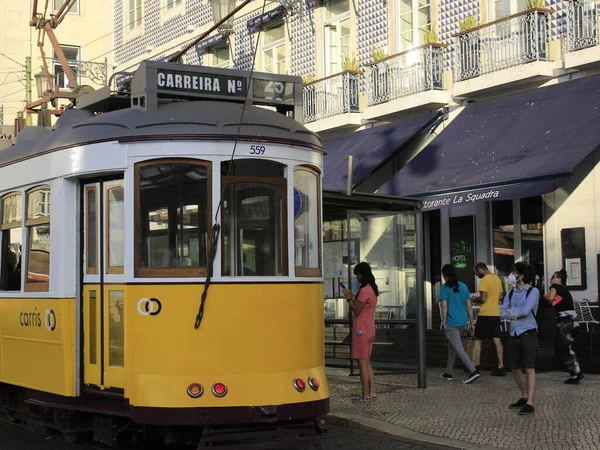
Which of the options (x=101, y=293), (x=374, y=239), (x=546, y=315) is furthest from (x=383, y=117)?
(x=101, y=293)

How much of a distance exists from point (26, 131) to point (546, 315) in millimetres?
6120

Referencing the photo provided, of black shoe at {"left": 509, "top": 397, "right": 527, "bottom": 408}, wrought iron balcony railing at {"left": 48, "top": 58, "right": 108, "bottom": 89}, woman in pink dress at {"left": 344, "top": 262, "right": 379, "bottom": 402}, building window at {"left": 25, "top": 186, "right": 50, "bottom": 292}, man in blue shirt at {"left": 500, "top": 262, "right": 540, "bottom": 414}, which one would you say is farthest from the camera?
wrought iron balcony railing at {"left": 48, "top": 58, "right": 108, "bottom": 89}

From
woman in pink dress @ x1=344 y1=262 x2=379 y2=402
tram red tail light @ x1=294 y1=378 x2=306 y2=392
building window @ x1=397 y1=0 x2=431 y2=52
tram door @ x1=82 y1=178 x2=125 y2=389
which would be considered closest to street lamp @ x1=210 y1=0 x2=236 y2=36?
building window @ x1=397 y1=0 x2=431 y2=52

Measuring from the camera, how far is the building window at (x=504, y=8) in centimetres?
1725

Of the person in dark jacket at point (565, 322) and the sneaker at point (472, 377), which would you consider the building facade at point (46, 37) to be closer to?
the sneaker at point (472, 377)

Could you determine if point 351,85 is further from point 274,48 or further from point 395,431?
point 395,431

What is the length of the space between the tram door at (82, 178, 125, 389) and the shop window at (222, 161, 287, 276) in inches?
34.9

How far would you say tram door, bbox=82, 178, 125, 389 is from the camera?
27.2ft

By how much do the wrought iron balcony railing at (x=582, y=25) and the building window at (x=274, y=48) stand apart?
9.21 meters

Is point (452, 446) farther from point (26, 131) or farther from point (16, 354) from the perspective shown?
point (26, 131)

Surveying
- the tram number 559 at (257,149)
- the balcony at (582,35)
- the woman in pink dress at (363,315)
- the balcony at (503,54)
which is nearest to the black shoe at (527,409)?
the woman in pink dress at (363,315)

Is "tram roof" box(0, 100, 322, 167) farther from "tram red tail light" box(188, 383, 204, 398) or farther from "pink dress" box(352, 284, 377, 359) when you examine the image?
"pink dress" box(352, 284, 377, 359)

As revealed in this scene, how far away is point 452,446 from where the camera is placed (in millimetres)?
9344

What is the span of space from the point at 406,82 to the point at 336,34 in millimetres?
3395
